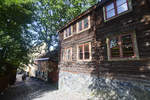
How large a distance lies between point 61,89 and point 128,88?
7.66 m

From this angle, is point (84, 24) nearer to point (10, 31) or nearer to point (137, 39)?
point (137, 39)

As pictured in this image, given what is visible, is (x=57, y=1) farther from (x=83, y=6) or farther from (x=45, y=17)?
(x=83, y=6)

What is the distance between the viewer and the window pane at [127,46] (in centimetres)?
498

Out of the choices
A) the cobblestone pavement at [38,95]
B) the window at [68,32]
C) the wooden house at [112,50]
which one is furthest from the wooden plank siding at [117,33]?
the cobblestone pavement at [38,95]

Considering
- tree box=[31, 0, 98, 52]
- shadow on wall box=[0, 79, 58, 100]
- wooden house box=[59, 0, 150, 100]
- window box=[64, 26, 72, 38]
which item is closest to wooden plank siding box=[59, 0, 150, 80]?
wooden house box=[59, 0, 150, 100]

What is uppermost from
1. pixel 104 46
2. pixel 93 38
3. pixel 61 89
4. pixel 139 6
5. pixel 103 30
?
pixel 139 6

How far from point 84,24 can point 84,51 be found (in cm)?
287

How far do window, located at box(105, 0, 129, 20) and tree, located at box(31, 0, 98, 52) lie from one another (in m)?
13.3

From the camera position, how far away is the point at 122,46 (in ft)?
17.5

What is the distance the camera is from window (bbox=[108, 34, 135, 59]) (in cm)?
498

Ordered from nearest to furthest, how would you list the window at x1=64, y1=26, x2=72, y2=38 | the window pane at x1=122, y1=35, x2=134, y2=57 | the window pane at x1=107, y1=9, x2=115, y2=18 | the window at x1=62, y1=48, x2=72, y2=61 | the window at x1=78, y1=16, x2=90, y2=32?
the window pane at x1=122, y1=35, x2=134, y2=57 → the window pane at x1=107, y1=9, x2=115, y2=18 → the window at x1=78, y1=16, x2=90, y2=32 → the window at x1=62, y1=48, x2=72, y2=61 → the window at x1=64, y1=26, x2=72, y2=38

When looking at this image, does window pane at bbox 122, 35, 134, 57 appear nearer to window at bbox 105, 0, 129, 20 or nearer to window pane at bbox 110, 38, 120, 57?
window pane at bbox 110, 38, 120, 57

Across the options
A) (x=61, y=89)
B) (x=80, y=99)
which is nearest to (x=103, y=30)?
(x=80, y=99)

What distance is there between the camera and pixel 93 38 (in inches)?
283
